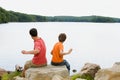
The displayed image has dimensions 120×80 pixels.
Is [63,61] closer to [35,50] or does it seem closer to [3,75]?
[35,50]

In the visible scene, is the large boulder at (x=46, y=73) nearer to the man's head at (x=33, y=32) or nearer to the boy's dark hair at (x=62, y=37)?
the boy's dark hair at (x=62, y=37)

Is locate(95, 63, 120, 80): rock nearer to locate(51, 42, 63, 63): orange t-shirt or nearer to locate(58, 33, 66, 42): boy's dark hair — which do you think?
locate(58, 33, 66, 42): boy's dark hair

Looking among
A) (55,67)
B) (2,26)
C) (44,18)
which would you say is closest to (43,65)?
(55,67)

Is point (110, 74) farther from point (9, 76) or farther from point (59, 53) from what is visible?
point (9, 76)

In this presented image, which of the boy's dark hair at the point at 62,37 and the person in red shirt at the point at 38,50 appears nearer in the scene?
the person in red shirt at the point at 38,50

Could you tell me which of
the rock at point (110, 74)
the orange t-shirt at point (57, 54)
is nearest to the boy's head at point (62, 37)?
the orange t-shirt at point (57, 54)

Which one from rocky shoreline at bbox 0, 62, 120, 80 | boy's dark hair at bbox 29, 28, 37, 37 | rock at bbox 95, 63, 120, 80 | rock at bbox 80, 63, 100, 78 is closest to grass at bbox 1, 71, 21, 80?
rock at bbox 80, 63, 100, 78

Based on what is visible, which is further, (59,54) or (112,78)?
(59,54)

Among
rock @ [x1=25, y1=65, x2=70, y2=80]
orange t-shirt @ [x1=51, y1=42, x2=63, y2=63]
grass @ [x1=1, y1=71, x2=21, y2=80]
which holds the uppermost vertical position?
orange t-shirt @ [x1=51, y1=42, x2=63, y2=63]

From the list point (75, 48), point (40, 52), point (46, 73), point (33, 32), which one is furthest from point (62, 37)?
point (75, 48)

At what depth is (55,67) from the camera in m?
17.1

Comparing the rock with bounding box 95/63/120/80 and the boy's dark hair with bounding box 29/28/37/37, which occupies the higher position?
the boy's dark hair with bounding box 29/28/37/37

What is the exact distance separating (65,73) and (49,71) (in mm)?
599

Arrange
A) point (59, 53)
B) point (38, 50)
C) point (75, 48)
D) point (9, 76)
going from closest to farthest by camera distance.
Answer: point (38, 50) < point (59, 53) < point (9, 76) < point (75, 48)
